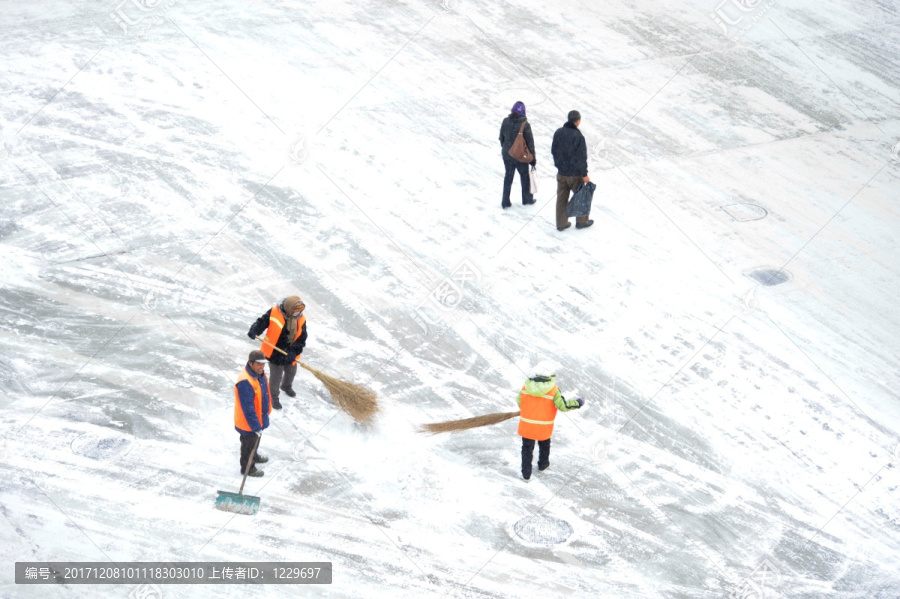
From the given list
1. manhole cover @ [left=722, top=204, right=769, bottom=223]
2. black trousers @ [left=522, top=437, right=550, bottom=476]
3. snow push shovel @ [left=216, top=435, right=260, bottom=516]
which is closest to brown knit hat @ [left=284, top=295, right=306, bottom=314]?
snow push shovel @ [left=216, top=435, right=260, bottom=516]

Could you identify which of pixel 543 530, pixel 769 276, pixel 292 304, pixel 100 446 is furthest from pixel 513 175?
pixel 100 446

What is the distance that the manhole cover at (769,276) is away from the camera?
39.6 ft

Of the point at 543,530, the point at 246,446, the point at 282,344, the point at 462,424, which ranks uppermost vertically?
the point at 282,344

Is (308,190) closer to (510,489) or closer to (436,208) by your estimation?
(436,208)

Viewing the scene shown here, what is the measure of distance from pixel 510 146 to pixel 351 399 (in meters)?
4.84

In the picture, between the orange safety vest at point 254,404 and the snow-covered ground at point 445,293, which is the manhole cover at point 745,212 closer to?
the snow-covered ground at point 445,293

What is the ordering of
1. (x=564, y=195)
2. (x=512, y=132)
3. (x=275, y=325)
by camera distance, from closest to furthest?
(x=275, y=325) → (x=512, y=132) → (x=564, y=195)

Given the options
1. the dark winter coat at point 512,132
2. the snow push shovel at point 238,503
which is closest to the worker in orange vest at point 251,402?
the snow push shovel at point 238,503

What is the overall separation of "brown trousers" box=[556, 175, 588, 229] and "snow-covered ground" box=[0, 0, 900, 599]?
8.5 inches

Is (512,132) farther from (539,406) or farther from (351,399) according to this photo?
(539,406)

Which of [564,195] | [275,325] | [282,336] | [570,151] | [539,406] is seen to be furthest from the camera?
[564,195]

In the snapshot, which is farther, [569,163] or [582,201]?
[582,201]

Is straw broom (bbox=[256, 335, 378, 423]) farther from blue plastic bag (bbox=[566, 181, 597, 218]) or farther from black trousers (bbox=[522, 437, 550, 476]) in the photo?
blue plastic bag (bbox=[566, 181, 597, 218])

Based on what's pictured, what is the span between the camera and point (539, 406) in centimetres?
858
